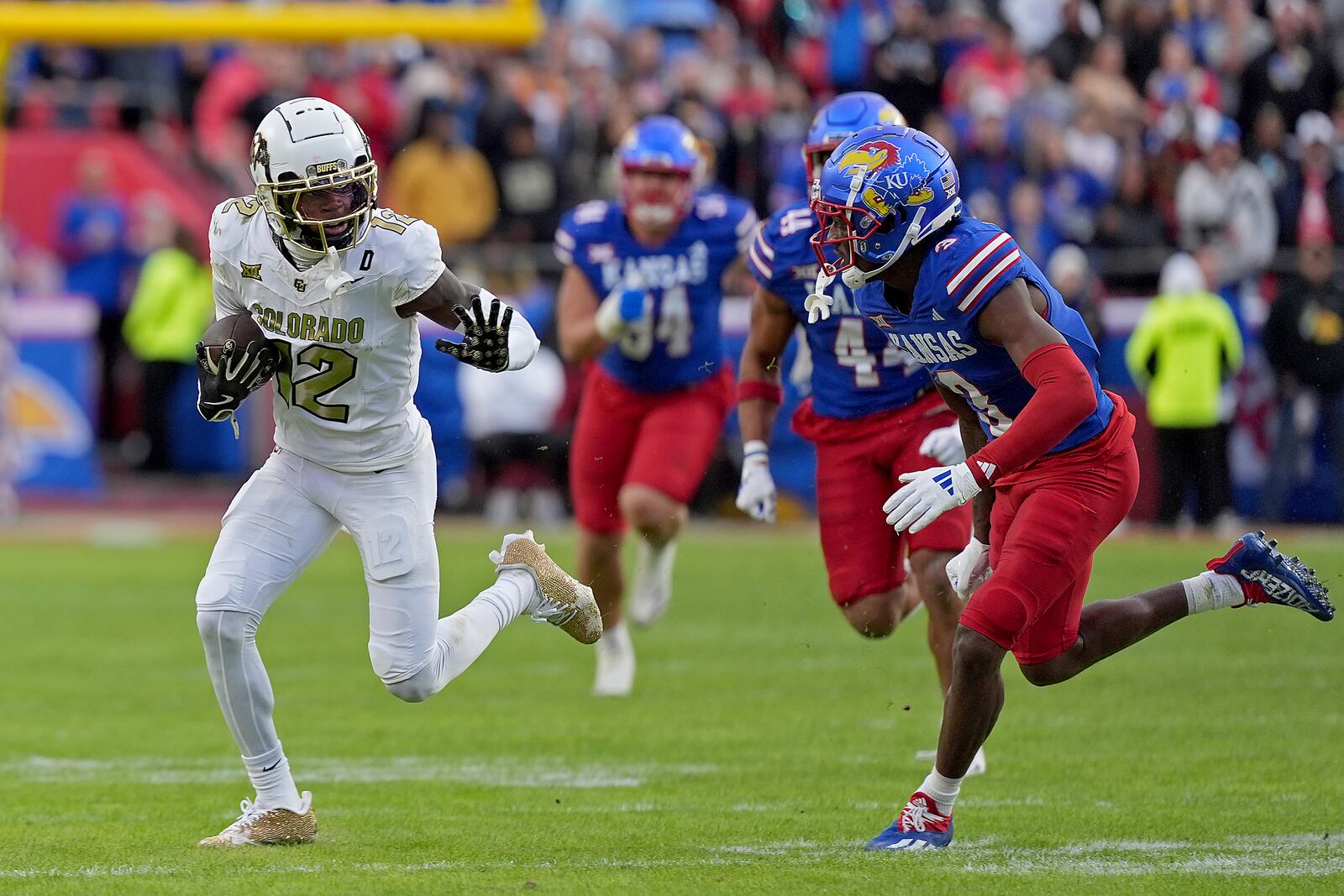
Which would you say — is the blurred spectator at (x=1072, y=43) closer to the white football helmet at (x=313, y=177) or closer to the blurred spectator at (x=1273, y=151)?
the blurred spectator at (x=1273, y=151)

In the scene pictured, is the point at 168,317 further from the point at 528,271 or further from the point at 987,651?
the point at 987,651

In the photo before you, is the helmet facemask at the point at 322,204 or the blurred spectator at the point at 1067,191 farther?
the blurred spectator at the point at 1067,191

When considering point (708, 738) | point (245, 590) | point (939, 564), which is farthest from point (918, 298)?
point (708, 738)

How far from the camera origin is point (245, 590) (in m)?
4.84

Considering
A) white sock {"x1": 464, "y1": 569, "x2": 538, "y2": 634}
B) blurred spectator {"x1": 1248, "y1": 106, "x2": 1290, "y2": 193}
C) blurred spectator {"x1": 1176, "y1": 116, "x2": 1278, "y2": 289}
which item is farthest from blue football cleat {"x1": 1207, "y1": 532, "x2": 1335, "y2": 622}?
blurred spectator {"x1": 1248, "y1": 106, "x2": 1290, "y2": 193}

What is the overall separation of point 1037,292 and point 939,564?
49.7 inches

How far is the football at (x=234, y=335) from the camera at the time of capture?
15.6 ft

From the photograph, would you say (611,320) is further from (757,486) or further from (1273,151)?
(1273,151)

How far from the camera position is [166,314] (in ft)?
45.4

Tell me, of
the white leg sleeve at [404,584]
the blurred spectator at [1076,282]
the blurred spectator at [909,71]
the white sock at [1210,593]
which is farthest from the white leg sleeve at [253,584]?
the blurred spectator at [909,71]

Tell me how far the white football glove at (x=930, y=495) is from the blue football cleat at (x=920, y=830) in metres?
0.67

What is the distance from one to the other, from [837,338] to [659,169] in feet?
5.87

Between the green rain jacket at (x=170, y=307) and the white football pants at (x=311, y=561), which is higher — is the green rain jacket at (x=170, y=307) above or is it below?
below

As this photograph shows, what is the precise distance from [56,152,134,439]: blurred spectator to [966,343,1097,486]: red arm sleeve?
10.8 m
